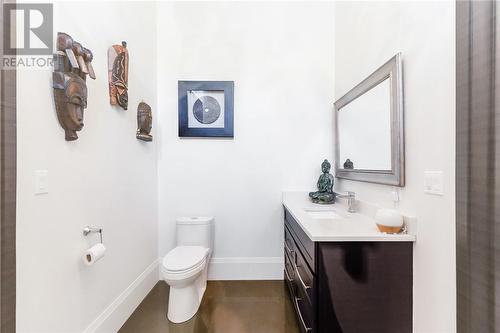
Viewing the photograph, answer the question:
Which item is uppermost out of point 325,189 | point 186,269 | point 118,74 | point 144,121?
point 118,74

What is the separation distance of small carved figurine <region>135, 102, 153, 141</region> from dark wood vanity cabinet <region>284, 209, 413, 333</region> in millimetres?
1695

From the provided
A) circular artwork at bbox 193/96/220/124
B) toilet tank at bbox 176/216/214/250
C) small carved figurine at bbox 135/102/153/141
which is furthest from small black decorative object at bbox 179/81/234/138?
toilet tank at bbox 176/216/214/250

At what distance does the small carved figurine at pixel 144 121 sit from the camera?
194cm

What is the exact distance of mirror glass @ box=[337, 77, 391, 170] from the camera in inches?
55.0

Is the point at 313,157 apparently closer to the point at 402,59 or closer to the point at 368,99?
the point at 368,99

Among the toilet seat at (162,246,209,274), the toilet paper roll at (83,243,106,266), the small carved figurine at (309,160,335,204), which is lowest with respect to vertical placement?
the toilet seat at (162,246,209,274)

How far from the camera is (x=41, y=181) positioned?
104 cm

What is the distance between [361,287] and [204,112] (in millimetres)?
2003

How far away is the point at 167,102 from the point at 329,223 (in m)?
2.00

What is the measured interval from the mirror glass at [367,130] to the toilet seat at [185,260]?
4.93ft

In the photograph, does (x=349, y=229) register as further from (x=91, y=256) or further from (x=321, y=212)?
(x=91, y=256)

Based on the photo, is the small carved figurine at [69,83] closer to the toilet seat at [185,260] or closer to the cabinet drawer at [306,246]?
the toilet seat at [185,260]

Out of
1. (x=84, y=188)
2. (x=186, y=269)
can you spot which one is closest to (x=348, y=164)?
(x=186, y=269)

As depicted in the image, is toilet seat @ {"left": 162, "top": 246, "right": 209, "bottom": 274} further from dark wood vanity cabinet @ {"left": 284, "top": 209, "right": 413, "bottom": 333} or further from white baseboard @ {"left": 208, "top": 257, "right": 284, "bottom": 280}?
dark wood vanity cabinet @ {"left": 284, "top": 209, "right": 413, "bottom": 333}
